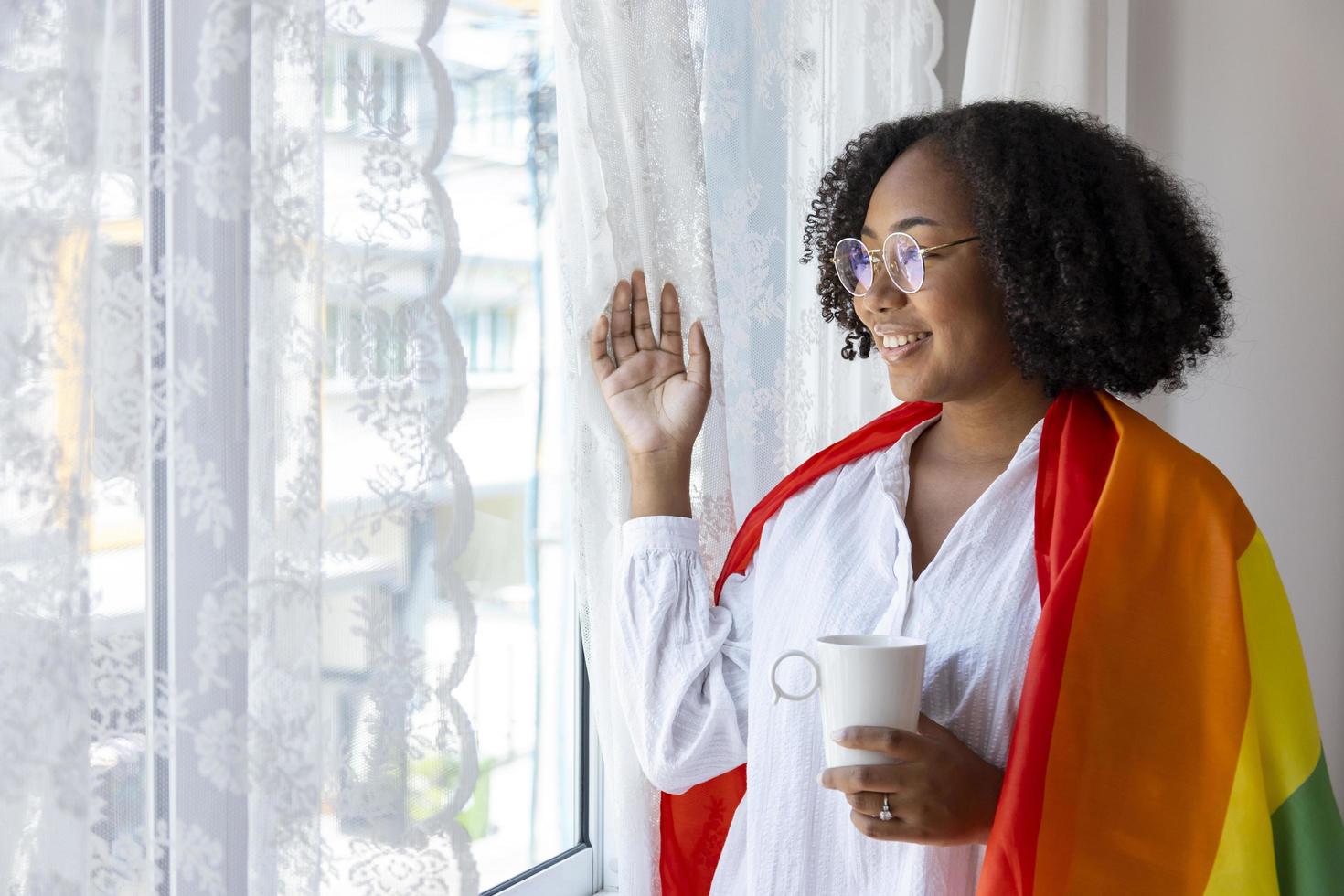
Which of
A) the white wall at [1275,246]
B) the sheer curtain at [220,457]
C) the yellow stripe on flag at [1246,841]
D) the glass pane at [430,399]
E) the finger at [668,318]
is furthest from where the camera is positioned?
the white wall at [1275,246]

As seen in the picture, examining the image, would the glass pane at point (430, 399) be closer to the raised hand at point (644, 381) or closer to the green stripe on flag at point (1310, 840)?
the raised hand at point (644, 381)

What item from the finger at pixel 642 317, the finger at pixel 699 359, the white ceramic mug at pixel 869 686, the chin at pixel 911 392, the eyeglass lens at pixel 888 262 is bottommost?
the white ceramic mug at pixel 869 686

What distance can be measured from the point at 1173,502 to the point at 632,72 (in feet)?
2.29

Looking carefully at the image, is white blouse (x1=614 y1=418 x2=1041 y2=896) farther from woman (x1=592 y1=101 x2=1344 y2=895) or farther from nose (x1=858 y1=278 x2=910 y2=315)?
nose (x1=858 y1=278 x2=910 y2=315)

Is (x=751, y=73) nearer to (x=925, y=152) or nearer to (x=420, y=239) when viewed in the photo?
(x=925, y=152)

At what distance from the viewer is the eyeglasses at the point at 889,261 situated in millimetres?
1183

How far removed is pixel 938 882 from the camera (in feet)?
3.63

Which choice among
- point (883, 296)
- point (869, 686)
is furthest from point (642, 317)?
point (869, 686)

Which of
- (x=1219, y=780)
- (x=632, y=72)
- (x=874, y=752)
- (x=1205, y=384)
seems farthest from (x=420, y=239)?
(x=1205, y=384)

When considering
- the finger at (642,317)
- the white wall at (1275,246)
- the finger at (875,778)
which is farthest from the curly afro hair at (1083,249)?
the white wall at (1275,246)

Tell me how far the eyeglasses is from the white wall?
1262 mm

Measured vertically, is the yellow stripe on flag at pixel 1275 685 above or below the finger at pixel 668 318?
below

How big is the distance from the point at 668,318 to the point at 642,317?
0.14ft

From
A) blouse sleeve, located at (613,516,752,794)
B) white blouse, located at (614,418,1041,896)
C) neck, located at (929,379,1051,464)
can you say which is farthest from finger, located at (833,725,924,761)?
neck, located at (929,379,1051,464)
